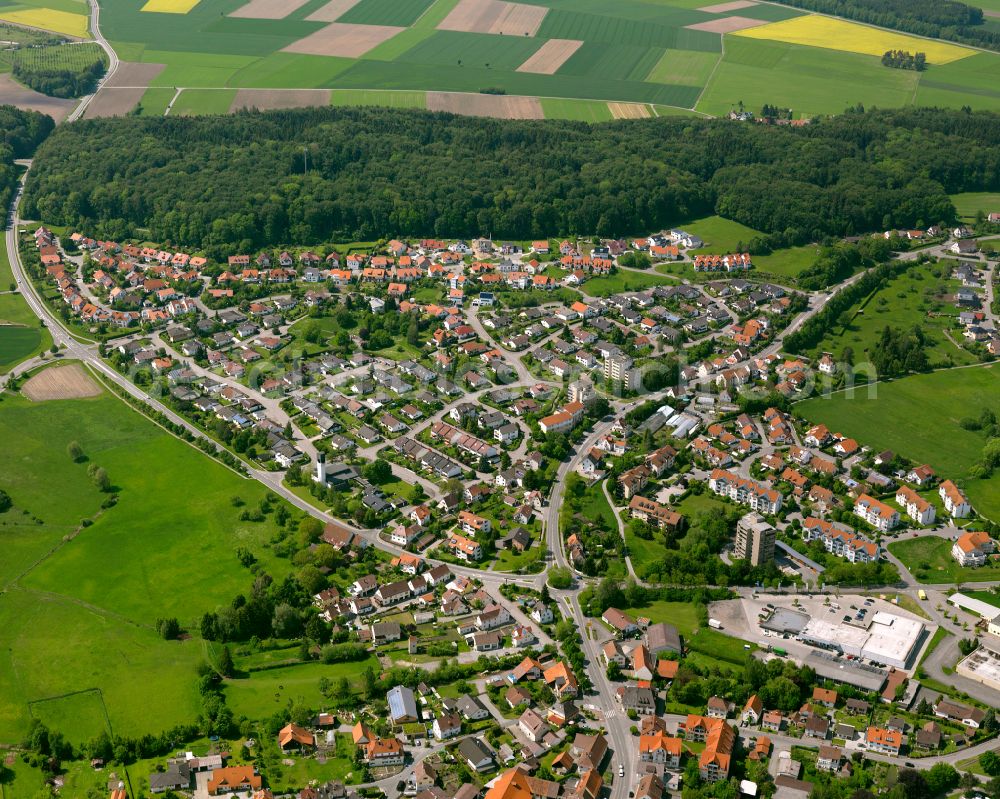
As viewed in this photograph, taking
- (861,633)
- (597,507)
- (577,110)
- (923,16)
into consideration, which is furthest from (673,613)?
(923,16)

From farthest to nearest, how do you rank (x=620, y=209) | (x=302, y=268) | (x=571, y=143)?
(x=571, y=143), (x=620, y=209), (x=302, y=268)

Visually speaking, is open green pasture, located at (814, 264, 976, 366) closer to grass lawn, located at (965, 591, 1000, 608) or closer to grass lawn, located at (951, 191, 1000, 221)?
grass lawn, located at (951, 191, 1000, 221)

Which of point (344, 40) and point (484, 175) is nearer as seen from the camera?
Answer: point (484, 175)

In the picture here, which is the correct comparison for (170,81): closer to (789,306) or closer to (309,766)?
(789,306)

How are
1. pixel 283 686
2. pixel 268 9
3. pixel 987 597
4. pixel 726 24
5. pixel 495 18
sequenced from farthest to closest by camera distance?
pixel 726 24 → pixel 268 9 → pixel 495 18 → pixel 987 597 → pixel 283 686

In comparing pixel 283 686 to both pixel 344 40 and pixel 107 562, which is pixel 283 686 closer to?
pixel 107 562

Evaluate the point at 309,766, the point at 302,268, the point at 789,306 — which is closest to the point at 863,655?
the point at 309,766
